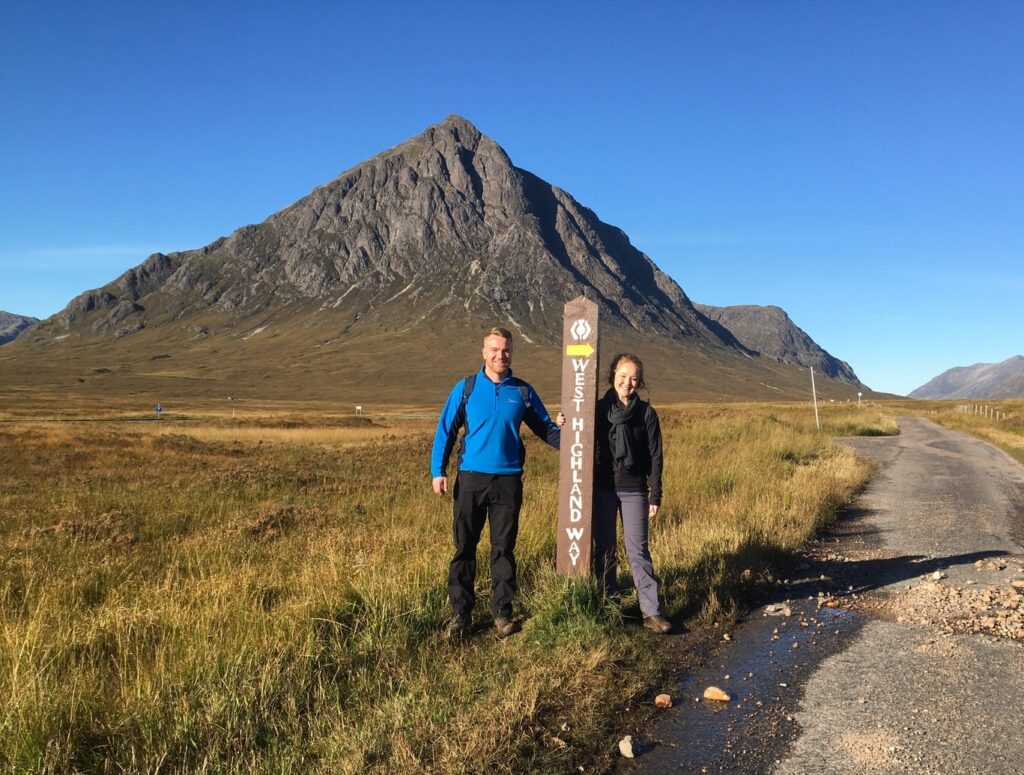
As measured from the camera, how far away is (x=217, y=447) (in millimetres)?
26000

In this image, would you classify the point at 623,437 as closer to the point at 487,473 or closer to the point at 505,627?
the point at 487,473

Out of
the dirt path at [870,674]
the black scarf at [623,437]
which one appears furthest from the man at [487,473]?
the dirt path at [870,674]

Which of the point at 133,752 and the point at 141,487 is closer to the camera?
the point at 133,752

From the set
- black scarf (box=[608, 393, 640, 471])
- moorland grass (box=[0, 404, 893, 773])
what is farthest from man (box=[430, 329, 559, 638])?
black scarf (box=[608, 393, 640, 471])

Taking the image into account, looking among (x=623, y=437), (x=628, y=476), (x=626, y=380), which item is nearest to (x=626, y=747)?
(x=628, y=476)

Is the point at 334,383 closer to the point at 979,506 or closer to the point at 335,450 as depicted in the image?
the point at 335,450

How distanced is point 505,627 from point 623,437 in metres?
1.74

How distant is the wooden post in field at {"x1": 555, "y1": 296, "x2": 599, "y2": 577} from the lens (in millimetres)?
5492

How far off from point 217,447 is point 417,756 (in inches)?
997

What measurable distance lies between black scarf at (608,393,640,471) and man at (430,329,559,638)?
76 centimetres

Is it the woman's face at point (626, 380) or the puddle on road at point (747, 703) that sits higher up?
the woman's face at point (626, 380)

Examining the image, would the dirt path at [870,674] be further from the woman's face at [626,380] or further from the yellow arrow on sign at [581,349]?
the yellow arrow on sign at [581,349]

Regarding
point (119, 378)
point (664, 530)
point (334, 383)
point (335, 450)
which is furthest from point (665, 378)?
point (664, 530)

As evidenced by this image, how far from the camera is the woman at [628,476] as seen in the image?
5340 mm
